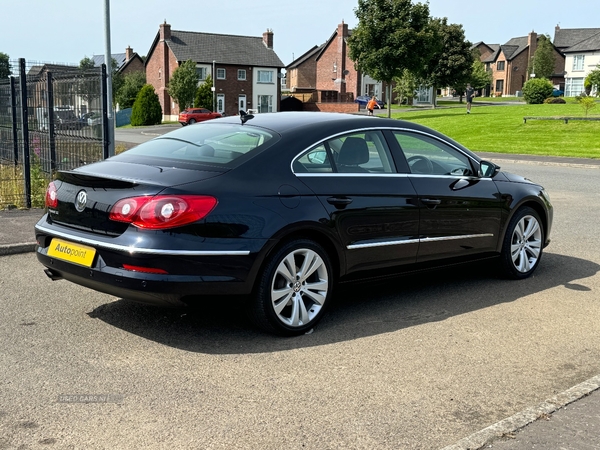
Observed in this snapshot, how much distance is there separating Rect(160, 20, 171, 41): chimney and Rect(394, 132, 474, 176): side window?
72.2 metres

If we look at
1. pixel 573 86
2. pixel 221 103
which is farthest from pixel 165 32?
pixel 573 86

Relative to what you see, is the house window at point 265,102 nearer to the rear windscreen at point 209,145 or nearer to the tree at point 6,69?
the tree at point 6,69

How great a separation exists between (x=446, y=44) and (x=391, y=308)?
7543 centimetres

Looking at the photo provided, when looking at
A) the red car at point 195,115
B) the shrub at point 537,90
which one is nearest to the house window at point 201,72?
the red car at point 195,115

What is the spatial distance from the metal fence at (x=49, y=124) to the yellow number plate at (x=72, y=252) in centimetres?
588

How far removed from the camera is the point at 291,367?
4.57m

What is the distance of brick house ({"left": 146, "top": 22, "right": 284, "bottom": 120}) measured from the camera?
74438 mm

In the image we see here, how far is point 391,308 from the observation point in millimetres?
6023

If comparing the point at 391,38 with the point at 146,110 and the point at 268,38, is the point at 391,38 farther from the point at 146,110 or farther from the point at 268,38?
the point at 268,38

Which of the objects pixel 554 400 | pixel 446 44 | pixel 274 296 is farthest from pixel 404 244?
pixel 446 44

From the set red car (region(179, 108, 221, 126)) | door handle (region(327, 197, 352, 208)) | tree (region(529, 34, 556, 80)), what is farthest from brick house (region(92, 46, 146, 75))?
door handle (region(327, 197, 352, 208))

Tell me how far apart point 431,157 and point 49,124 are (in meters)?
7.78

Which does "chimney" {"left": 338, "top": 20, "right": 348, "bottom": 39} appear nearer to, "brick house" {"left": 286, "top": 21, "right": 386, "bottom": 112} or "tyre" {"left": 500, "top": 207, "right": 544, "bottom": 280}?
"brick house" {"left": 286, "top": 21, "right": 386, "bottom": 112}

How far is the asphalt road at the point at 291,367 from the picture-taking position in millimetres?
3646
